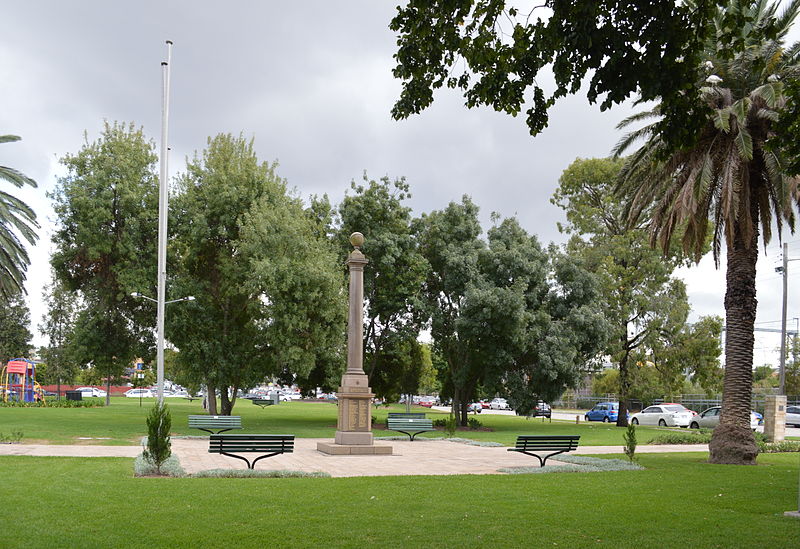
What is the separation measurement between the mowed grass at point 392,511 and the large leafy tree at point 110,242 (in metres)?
18.8

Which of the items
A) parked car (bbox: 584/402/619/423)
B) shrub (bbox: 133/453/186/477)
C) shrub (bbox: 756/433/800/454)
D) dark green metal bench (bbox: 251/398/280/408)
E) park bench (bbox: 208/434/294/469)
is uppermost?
park bench (bbox: 208/434/294/469)

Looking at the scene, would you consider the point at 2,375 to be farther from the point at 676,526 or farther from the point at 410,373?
the point at 676,526

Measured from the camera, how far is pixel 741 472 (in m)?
15.3

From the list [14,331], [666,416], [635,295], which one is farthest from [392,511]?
[14,331]

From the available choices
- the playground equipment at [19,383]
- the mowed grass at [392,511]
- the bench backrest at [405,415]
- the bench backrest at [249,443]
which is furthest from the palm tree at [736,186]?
the playground equipment at [19,383]

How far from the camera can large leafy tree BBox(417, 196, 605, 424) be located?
33.4m

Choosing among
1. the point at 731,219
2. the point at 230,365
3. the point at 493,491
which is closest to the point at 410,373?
the point at 230,365

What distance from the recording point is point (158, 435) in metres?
13.4

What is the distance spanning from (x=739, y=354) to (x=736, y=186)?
426 centimetres

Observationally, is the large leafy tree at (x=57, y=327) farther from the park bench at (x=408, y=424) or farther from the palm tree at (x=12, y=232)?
the park bench at (x=408, y=424)

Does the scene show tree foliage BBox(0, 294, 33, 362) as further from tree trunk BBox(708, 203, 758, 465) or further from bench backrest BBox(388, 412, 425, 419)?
tree trunk BBox(708, 203, 758, 465)

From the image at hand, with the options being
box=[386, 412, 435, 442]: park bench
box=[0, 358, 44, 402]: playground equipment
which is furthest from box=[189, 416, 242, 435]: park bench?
box=[0, 358, 44, 402]: playground equipment

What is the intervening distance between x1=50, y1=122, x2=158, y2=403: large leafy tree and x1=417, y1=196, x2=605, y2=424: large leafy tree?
13.7 m

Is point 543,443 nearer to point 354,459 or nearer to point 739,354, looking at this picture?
point 354,459
